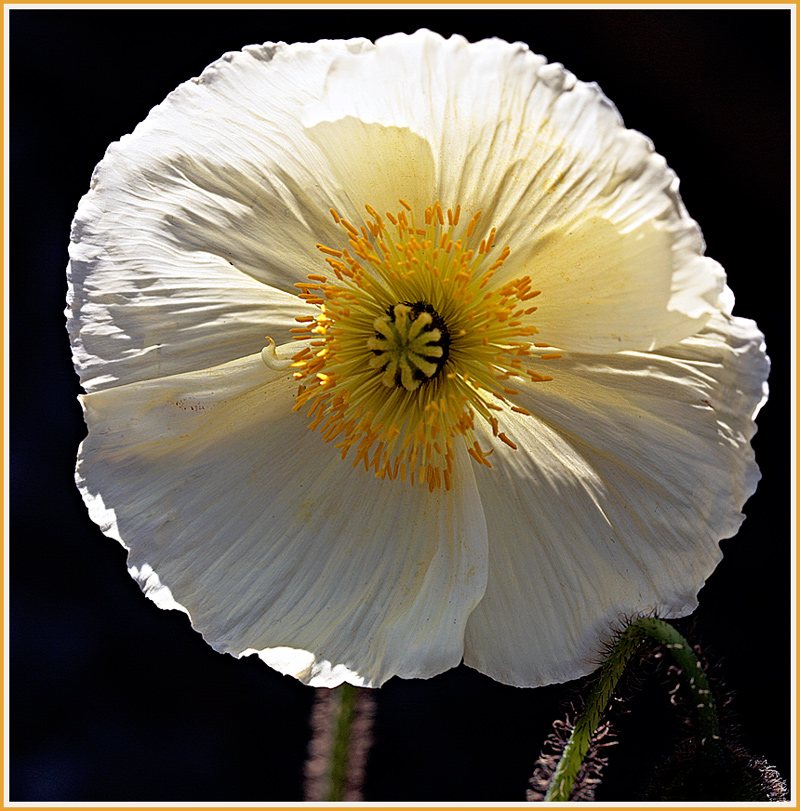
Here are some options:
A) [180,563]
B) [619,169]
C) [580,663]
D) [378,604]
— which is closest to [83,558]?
[180,563]

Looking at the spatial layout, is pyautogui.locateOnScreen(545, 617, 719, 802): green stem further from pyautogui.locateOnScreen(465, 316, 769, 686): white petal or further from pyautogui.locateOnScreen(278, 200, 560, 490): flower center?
pyautogui.locateOnScreen(278, 200, 560, 490): flower center

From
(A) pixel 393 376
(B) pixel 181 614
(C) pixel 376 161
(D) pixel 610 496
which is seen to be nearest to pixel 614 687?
(D) pixel 610 496

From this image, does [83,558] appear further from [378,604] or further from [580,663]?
[580,663]

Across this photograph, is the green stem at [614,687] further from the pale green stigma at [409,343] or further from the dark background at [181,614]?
the dark background at [181,614]

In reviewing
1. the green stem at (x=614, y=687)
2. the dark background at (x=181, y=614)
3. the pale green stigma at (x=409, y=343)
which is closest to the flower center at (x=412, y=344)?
the pale green stigma at (x=409, y=343)

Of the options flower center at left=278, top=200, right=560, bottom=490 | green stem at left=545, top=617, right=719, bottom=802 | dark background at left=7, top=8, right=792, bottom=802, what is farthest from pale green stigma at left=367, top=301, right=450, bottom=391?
dark background at left=7, top=8, right=792, bottom=802
